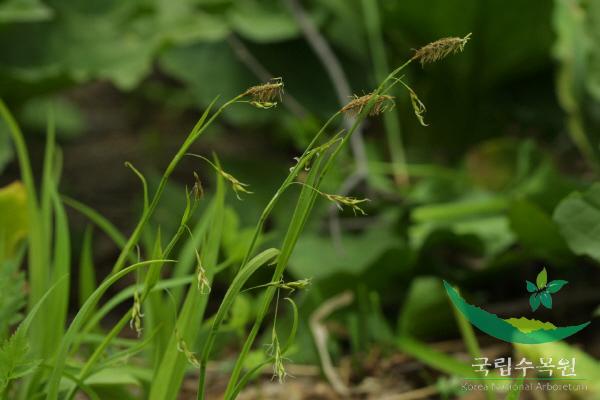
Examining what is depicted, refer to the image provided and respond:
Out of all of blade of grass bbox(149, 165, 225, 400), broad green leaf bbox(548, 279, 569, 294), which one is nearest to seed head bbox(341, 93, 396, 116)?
blade of grass bbox(149, 165, 225, 400)

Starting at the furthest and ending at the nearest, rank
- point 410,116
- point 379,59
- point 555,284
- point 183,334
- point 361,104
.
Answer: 1. point 410,116
2. point 379,59
3. point 555,284
4. point 183,334
5. point 361,104

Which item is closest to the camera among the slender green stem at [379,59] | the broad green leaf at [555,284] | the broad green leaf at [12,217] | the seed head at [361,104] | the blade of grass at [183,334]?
the seed head at [361,104]

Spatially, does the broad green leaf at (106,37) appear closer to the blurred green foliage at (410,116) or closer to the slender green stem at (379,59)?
the blurred green foliage at (410,116)

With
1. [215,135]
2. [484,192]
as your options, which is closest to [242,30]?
[215,135]

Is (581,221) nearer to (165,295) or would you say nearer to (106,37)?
(165,295)

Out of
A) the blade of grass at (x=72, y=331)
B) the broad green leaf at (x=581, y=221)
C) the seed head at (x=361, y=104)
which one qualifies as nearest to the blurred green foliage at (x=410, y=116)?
the broad green leaf at (x=581, y=221)

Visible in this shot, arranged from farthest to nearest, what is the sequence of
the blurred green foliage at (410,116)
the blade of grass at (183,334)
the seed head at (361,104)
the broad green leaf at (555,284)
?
the blurred green foliage at (410,116)
the broad green leaf at (555,284)
the blade of grass at (183,334)
the seed head at (361,104)

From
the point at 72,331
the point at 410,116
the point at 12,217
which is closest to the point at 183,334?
the point at 72,331
